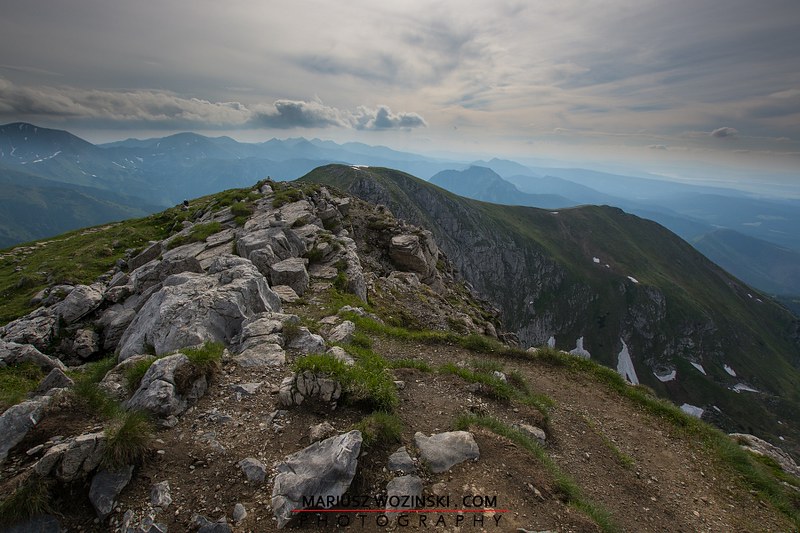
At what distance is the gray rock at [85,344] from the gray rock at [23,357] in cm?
427

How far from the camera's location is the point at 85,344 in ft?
67.8

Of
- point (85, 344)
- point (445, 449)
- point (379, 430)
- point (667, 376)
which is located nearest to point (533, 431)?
point (445, 449)

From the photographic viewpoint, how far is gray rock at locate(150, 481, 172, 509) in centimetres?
724

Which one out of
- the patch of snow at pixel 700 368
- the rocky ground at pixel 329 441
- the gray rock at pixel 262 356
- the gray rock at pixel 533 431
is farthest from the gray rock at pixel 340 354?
the patch of snow at pixel 700 368

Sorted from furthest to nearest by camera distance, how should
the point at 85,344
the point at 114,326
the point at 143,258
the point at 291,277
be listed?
the point at 143,258
the point at 291,277
the point at 114,326
the point at 85,344

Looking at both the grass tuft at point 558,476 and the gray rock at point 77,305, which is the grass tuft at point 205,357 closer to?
the grass tuft at point 558,476

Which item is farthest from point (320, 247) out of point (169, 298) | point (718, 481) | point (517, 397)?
point (718, 481)

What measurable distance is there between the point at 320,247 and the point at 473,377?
22040mm

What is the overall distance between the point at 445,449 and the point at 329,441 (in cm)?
309

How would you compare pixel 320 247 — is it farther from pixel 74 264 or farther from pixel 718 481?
pixel 718 481

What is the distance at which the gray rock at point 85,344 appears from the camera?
20.6 metres

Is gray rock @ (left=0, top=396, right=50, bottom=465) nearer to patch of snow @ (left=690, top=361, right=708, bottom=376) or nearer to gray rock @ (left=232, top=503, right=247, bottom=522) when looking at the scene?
gray rock @ (left=232, top=503, right=247, bottom=522)

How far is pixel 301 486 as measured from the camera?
25.4 feet

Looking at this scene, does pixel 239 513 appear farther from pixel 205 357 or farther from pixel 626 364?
pixel 626 364
